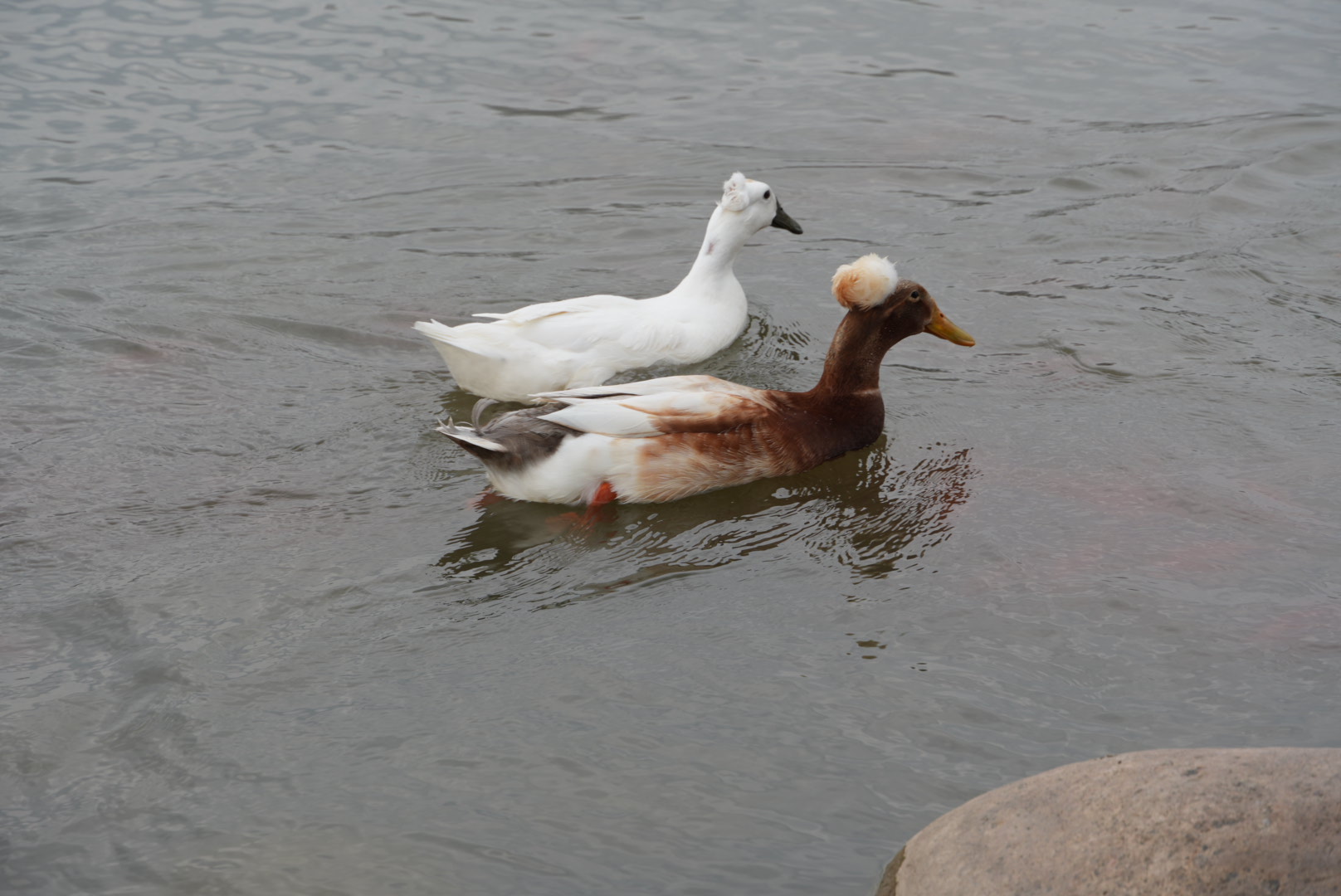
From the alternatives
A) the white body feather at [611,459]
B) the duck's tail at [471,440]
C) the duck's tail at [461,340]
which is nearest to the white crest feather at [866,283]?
the white body feather at [611,459]

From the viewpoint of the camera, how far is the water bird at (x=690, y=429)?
5746 millimetres

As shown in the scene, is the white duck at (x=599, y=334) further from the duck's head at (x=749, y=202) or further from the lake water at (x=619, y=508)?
the lake water at (x=619, y=508)

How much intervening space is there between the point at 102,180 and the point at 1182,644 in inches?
326

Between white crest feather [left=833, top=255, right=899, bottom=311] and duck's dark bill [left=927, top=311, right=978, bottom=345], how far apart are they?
0.40 meters

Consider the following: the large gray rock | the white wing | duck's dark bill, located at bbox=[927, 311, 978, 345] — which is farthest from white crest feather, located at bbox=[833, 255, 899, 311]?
the large gray rock

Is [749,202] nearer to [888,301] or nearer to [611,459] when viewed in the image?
[888,301]

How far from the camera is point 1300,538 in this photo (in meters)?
5.49

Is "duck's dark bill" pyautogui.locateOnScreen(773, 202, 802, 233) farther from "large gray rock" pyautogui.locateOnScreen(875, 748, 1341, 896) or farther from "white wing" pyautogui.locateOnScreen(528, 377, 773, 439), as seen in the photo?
"large gray rock" pyautogui.locateOnScreen(875, 748, 1341, 896)

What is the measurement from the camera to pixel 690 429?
589 cm

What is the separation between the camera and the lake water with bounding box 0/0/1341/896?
397 centimetres

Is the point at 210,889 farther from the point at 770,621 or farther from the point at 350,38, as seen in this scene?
the point at 350,38

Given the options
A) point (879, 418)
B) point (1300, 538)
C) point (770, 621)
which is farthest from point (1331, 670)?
point (879, 418)

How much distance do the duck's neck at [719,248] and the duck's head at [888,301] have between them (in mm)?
1208

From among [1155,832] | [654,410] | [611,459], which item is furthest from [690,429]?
[1155,832]
